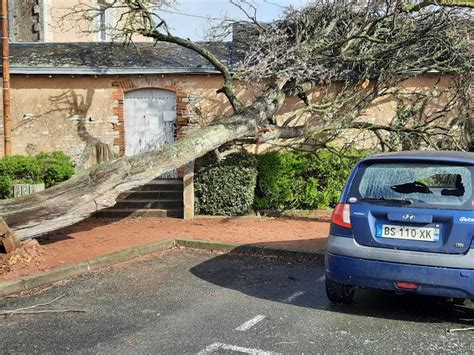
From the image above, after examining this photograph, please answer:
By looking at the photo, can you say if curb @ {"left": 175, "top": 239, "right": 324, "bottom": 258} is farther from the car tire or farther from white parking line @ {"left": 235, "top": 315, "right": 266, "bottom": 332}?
white parking line @ {"left": 235, "top": 315, "right": 266, "bottom": 332}

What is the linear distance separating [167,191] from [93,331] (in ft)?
25.0

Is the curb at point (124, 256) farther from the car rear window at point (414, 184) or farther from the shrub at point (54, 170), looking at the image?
the shrub at point (54, 170)

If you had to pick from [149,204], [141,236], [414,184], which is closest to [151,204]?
[149,204]

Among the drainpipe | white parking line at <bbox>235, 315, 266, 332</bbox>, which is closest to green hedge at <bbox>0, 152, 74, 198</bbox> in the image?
the drainpipe

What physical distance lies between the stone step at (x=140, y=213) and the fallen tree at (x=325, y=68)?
227 centimetres

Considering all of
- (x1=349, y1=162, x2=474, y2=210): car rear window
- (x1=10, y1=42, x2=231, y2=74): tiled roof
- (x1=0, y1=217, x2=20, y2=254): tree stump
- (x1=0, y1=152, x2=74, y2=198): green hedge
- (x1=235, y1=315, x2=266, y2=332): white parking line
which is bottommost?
(x1=235, y1=315, x2=266, y2=332): white parking line

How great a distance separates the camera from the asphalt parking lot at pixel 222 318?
13.9 feet

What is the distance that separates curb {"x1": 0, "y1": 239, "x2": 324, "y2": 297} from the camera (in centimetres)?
600

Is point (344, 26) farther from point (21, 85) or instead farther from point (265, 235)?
point (21, 85)

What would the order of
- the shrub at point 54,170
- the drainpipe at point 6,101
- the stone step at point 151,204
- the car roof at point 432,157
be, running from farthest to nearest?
the drainpipe at point 6,101
the stone step at point 151,204
the shrub at point 54,170
the car roof at point 432,157

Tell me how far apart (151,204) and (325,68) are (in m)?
5.33

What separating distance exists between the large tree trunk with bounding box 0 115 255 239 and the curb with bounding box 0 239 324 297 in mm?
863

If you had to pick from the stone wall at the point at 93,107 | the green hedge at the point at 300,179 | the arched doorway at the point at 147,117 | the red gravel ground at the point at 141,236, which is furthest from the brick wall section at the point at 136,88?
the red gravel ground at the point at 141,236

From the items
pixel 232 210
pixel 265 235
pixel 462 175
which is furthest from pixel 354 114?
pixel 462 175
